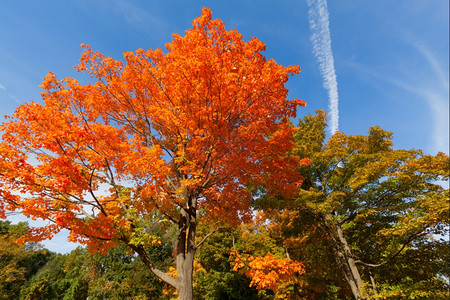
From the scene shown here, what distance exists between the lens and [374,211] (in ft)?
28.8

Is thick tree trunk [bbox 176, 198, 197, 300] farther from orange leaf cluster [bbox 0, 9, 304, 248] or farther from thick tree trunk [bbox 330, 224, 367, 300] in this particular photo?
thick tree trunk [bbox 330, 224, 367, 300]

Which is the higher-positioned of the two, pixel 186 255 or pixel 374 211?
pixel 374 211

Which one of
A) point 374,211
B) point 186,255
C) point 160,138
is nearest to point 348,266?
point 374,211

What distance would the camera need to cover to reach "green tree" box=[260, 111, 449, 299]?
7.60 metres

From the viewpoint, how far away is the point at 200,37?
231 inches

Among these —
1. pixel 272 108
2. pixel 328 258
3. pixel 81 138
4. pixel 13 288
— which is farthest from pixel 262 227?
pixel 13 288

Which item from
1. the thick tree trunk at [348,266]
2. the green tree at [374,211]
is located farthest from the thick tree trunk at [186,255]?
the thick tree trunk at [348,266]

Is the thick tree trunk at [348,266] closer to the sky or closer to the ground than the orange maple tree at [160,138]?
closer to the ground

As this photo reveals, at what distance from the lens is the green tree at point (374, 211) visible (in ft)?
24.9

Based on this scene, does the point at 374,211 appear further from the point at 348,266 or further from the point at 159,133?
the point at 159,133

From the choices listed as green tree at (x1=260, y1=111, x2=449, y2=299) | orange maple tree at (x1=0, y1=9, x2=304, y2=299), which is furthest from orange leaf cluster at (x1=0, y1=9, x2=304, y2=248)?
green tree at (x1=260, y1=111, x2=449, y2=299)

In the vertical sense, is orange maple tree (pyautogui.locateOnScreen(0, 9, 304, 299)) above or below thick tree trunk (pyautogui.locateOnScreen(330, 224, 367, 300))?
above

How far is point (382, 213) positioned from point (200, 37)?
11.5 m

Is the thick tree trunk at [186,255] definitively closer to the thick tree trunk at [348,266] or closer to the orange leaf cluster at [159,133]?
the orange leaf cluster at [159,133]
